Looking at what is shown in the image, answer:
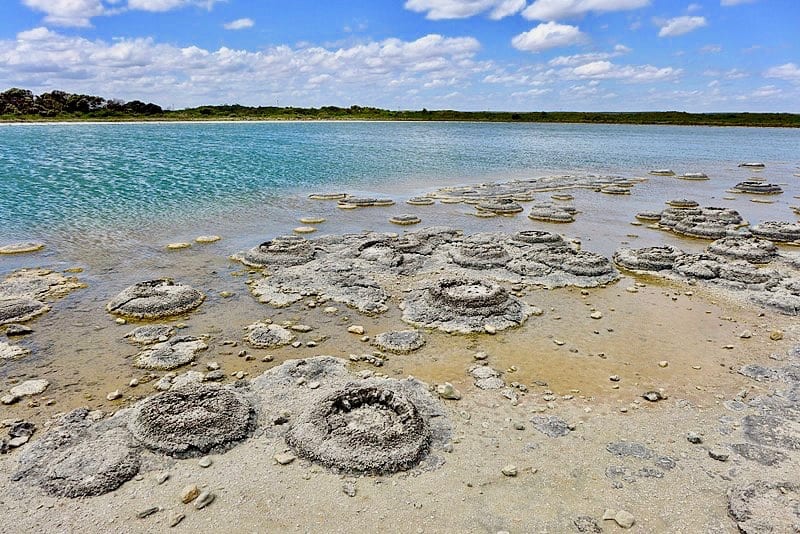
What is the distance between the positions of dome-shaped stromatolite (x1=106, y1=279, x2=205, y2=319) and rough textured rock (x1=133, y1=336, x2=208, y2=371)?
4.81ft

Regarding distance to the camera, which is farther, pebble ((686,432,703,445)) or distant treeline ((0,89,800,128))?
distant treeline ((0,89,800,128))

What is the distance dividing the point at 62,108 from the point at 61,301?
12026cm

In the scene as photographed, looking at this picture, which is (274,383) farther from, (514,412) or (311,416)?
(514,412)

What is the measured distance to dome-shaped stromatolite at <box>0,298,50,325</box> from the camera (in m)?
9.36

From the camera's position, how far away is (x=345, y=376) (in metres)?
7.50

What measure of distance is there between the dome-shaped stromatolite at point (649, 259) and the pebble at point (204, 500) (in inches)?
465

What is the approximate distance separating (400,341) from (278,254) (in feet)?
20.4

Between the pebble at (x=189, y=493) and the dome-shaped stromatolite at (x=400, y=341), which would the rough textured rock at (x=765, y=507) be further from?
the pebble at (x=189, y=493)

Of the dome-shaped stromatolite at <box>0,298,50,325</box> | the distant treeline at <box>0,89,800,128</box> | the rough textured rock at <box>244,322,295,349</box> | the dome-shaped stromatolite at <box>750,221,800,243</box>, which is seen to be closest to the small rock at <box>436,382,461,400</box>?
the rough textured rock at <box>244,322,295,349</box>

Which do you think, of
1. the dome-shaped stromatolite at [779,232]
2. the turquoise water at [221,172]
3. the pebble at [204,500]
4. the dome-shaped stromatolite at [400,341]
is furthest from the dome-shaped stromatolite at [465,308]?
the turquoise water at [221,172]

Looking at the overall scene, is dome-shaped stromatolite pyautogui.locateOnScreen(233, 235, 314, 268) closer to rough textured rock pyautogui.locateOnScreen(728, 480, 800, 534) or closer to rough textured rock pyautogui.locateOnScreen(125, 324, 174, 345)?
rough textured rock pyautogui.locateOnScreen(125, 324, 174, 345)

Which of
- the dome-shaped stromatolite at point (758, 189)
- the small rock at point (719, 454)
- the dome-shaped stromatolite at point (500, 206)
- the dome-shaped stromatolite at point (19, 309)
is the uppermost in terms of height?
the dome-shaped stromatolite at point (758, 189)

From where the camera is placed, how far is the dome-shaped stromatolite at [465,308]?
30.6 feet

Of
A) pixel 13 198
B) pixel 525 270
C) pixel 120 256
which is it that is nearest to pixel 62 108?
pixel 13 198
